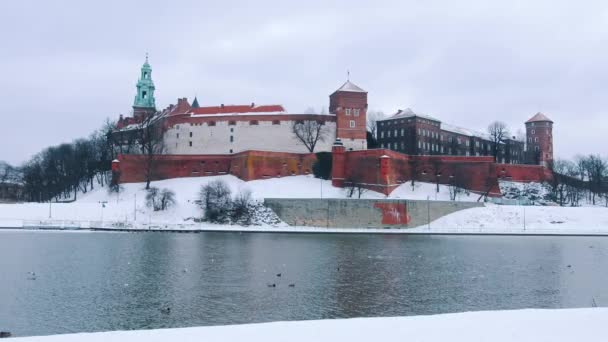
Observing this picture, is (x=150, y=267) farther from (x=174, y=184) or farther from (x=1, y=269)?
(x=174, y=184)

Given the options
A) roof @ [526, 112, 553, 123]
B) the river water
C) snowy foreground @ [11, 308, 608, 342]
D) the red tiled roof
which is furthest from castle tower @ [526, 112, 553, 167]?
snowy foreground @ [11, 308, 608, 342]

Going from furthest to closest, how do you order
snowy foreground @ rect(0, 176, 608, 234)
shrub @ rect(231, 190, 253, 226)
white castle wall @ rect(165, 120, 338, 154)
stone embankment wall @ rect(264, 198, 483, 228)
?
white castle wall @ rect(165, 120, 338, 154) → stone embankment wall @ rect(264, 198, 483, 228) → shrub @ rect(231, 190, 253, 226) → snowy foreground @ rect(0, 176, 608, 234)

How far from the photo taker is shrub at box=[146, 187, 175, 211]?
39.3 metres

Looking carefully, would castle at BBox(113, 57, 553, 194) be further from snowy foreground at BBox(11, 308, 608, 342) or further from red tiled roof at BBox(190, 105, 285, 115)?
snowy foreground at BBox(11, 308, 608, 342)

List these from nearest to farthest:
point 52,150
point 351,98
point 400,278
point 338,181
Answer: point 400,278
point 338,181
point 351,98
point 52,150

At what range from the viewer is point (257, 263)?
21125mm

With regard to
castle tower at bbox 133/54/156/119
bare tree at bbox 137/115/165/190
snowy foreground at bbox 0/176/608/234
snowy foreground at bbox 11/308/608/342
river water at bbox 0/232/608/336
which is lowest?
river water at bbox 0/232/608/336

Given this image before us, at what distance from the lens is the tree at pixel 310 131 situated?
47.1m

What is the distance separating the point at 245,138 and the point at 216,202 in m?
10.5

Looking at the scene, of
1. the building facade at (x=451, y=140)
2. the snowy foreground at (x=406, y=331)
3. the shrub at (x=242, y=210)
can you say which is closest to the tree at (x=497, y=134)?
the building facade at (x=451, y=140)

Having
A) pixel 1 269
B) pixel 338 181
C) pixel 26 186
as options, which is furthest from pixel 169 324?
pixel 26 186

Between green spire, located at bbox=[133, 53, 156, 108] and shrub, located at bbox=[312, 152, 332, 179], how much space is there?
962 inches

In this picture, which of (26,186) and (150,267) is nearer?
(150,267)

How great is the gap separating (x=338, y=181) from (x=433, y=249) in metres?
16.6
